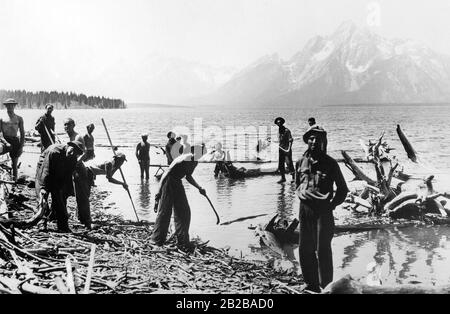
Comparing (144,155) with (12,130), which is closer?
(12,130)

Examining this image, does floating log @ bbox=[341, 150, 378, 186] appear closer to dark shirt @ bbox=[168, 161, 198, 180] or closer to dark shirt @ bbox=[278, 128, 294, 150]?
dark shirt @ bbox=[278, 128, 294, 150]

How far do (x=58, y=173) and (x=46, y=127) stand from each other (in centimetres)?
227

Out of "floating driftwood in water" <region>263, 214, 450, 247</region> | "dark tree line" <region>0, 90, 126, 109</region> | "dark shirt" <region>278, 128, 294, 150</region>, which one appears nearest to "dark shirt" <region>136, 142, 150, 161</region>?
"dark tree line" <region>0, 90, 126, 109</region>

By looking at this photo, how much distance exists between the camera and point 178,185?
6602mm

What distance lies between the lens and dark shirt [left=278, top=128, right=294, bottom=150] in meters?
11.5

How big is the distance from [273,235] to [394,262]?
195cm

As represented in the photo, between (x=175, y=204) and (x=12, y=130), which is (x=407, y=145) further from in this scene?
(x=12, y=130)

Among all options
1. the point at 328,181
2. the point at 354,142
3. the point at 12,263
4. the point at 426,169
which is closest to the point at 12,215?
the point at 12,263

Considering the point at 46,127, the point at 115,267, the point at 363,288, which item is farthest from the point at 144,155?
the point at 363,288

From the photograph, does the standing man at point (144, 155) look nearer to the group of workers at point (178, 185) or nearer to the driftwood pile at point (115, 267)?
the group of workers at point (178, 185)

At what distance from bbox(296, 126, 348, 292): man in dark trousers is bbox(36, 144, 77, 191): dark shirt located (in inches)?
134

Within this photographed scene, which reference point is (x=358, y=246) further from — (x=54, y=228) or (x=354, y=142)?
(x=354, y=142)

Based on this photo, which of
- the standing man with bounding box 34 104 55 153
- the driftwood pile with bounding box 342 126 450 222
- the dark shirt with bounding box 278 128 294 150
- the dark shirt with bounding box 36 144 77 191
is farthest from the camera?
the dark shirt with bounding box 278 128 294 150

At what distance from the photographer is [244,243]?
284 inches
